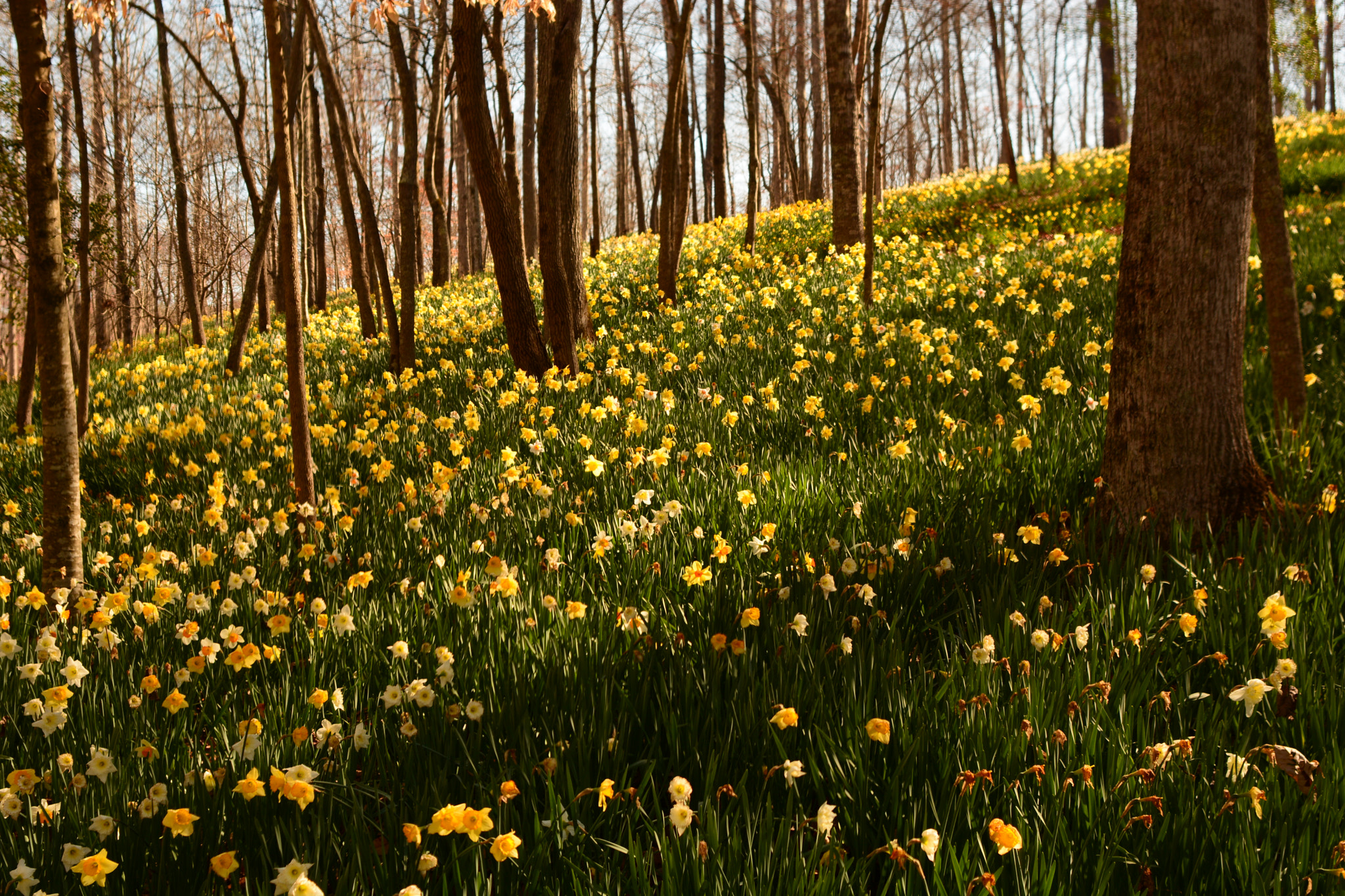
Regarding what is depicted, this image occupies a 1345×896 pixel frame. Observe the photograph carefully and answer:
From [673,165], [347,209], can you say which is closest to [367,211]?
[347,209]

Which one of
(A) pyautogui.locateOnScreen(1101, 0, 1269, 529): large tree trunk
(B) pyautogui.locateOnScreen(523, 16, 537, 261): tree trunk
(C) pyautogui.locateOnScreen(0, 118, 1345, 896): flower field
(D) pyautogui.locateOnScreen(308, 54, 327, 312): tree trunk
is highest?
(B) pyautogui.locateOnScreen(523, 16, 537, 261): tree trunk

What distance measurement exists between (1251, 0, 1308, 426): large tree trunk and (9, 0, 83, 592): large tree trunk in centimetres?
496

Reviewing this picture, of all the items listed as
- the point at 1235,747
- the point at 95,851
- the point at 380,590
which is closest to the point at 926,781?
the point at 1235,747

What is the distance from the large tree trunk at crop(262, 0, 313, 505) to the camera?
375 cm

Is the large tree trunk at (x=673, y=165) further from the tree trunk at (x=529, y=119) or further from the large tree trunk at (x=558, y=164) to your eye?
the tree trunk at (x=529, y=119)

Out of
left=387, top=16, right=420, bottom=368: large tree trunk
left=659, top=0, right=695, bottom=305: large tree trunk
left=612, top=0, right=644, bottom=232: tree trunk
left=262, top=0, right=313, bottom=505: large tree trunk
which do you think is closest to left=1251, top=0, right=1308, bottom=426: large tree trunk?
left=262, top=0, right=313, bottom=505: large tree trunk

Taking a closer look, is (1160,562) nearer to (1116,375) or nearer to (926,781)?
(1116,375)

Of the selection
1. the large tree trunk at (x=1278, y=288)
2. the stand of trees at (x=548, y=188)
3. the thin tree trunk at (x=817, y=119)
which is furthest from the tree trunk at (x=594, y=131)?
the large tree trunk at (x=1278, y=288)

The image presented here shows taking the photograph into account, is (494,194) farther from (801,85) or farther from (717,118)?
(801,85)

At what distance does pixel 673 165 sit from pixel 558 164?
2.14 metres

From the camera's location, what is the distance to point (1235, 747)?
1846 mm

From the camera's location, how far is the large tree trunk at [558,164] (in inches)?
278

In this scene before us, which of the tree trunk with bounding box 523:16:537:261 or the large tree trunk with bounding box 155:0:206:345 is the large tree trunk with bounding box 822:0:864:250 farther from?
the large tree trunk with bounding box 155:0:206:345

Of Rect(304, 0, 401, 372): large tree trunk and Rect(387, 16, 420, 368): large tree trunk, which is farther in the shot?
Rect(387, 16, 420, 368): large tree trunk
